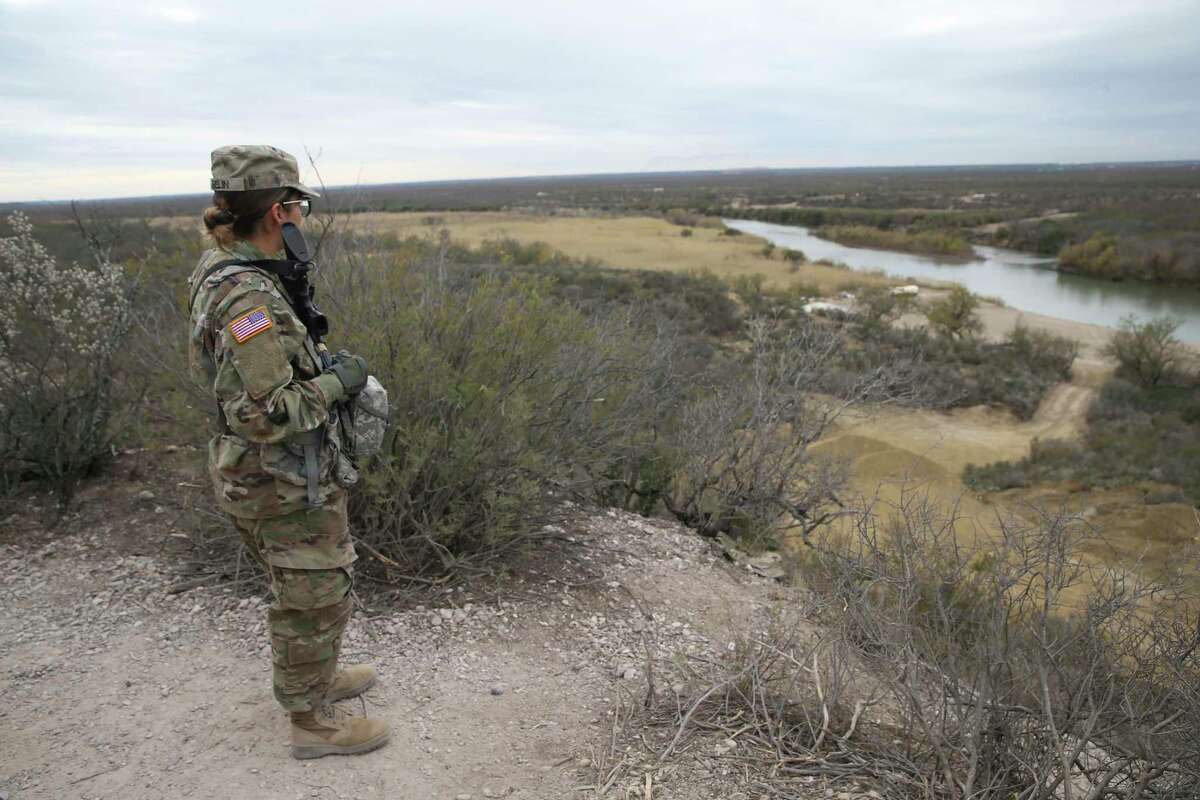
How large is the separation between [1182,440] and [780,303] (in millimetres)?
9423

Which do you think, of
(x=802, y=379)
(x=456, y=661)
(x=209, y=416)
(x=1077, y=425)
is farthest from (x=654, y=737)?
(x=1077, y=425)

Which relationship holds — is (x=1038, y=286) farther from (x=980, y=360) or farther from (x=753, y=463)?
(x=753, y=463)

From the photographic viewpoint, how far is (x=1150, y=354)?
15258mm

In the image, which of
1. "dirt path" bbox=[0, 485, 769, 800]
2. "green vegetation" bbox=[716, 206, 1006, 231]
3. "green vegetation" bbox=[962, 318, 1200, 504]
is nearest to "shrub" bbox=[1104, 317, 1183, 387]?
"green vegetation" bbox=[962, 318, 1200, 504]

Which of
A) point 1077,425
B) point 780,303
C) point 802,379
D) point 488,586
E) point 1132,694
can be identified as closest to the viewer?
point 1132,694

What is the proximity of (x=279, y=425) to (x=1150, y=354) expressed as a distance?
1749cm

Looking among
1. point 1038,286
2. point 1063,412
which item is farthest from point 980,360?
point 1038,286

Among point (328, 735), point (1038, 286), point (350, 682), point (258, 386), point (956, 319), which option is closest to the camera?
point (258, 386)

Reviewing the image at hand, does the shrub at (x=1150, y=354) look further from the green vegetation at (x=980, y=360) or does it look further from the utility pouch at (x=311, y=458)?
the utility pouch at (x=311, y=458)

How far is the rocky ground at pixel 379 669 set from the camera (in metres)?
2.63

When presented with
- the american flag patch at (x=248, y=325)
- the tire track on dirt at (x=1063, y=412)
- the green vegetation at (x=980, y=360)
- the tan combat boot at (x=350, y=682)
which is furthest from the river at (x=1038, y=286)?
the american flag patch at (x=248, y=325)

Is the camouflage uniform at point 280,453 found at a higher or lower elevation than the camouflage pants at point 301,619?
higher

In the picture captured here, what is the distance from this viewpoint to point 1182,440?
1184cm

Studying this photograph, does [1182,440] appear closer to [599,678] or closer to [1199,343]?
[1199,343]
